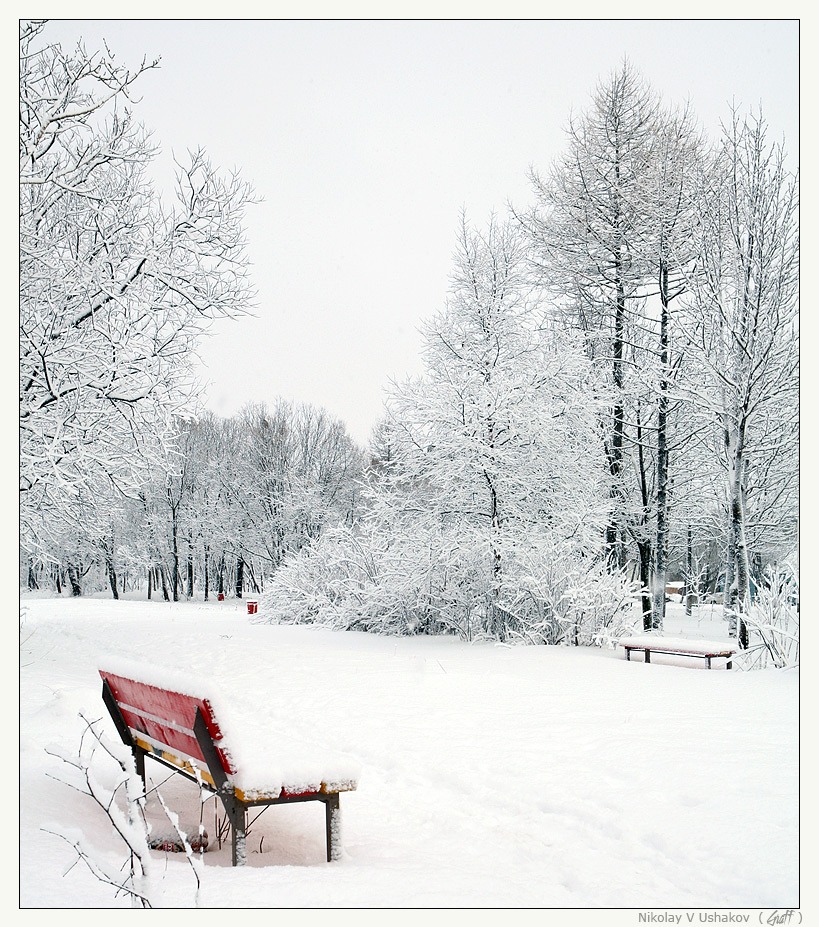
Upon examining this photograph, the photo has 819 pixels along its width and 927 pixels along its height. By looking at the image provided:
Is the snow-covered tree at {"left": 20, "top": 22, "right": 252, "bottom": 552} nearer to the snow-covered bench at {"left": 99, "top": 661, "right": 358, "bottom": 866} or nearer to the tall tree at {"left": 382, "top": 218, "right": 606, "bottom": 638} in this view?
the snow-covered bench at {"left": 99, "top": 661, "right": 358, "bottom": 866}

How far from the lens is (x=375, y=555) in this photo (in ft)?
48.6

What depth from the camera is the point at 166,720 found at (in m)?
4.24

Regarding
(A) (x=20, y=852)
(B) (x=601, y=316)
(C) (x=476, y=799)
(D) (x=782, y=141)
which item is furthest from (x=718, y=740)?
(B) (x=601, y=316)

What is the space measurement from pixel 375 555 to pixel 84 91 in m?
9.02

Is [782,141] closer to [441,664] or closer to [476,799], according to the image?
[441,664]

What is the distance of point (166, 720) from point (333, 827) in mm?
1034

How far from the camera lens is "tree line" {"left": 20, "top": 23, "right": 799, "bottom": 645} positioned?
7.74 meters

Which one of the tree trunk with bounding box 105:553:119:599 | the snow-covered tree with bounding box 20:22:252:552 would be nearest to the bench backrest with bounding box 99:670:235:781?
the snow-covered tree with bounding box 20:22:252:552

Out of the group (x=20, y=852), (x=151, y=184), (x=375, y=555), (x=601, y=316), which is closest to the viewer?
(x=20, y=852)

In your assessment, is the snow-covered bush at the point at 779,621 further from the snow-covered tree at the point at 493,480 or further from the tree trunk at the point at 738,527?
the snow-covered tree at the point at 493,480

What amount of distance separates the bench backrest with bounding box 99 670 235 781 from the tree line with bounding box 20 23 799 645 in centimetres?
285

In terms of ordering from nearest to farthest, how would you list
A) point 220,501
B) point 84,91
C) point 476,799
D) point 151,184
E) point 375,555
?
point 476,799
point 84,91
point 151,184
point 375,555
point 220,501

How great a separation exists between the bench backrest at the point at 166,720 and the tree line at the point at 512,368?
2851 mm

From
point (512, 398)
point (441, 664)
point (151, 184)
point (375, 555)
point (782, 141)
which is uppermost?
point (782, 141)
